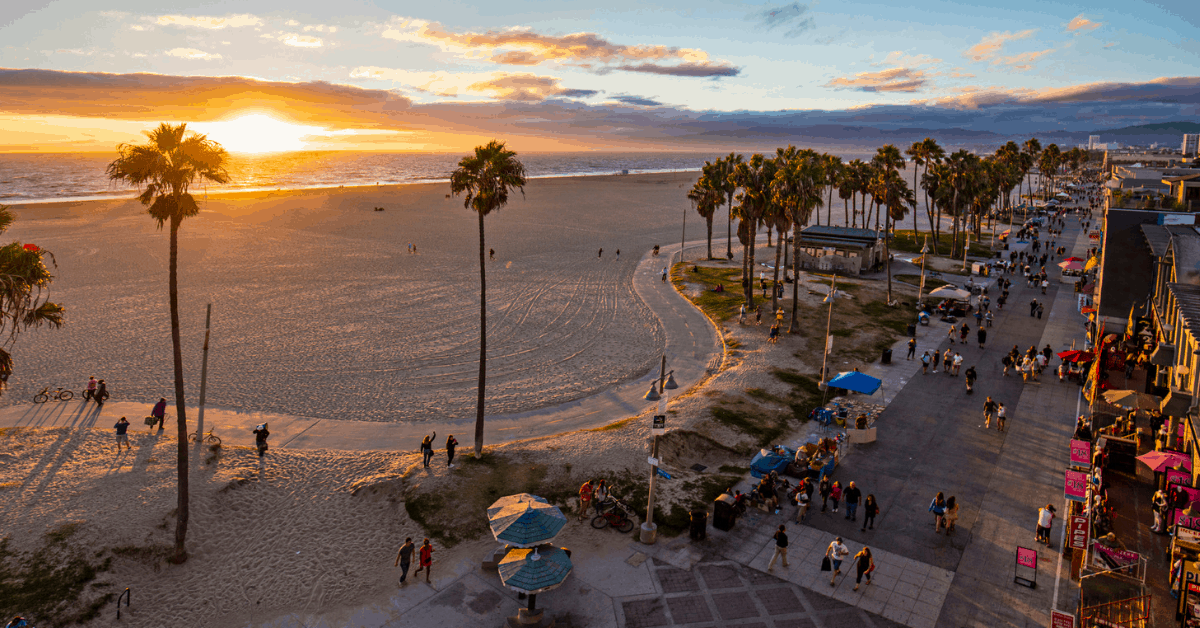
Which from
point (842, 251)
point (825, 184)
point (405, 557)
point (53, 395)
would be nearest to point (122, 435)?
point (53, 395)

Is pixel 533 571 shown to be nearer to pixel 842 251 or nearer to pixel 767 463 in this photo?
pixel 767 463

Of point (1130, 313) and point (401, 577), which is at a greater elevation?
point (1130, 313)

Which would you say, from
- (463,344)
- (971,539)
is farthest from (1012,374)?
(463,344)

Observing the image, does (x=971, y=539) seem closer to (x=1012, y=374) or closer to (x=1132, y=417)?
(x=1132, y=417)

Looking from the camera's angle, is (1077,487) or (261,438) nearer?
(1077,487)

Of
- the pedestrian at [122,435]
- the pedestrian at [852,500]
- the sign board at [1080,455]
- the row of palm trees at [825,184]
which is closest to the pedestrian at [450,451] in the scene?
the pedestrian at [122,435]

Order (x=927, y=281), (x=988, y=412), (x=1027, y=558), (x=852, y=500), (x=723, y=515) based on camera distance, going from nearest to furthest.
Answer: (x=1027, y=558) → (x=723, y=515) → (x=852, y=500) → (x=988, y=412) → (x=927, y=281)

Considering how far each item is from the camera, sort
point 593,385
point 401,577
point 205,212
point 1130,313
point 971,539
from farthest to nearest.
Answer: point 205,212 < point 1130,313 < point 593,385 < point 971,539 < point 401,577
